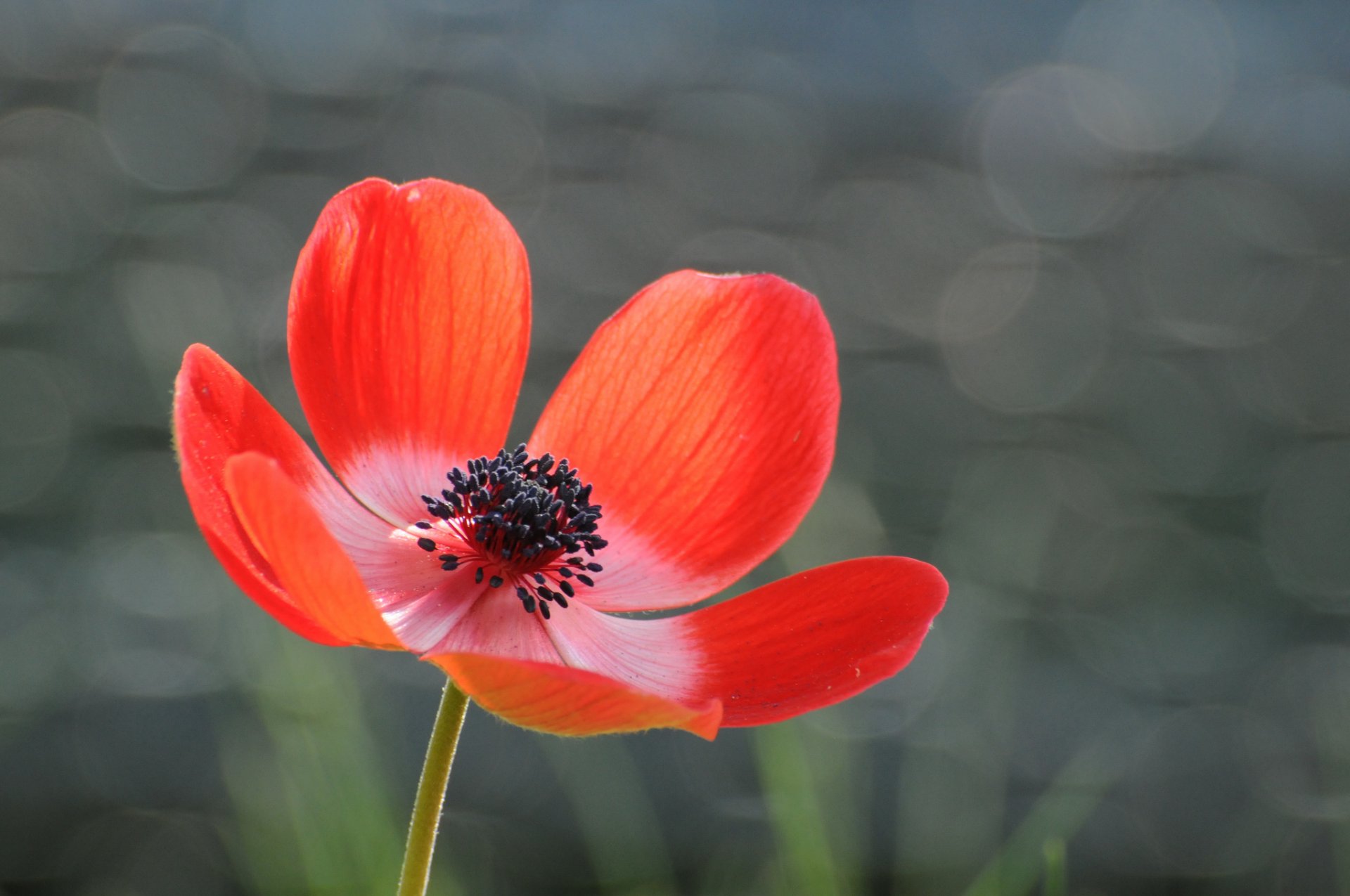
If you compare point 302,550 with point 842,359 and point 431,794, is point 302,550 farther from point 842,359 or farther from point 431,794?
point 842,359

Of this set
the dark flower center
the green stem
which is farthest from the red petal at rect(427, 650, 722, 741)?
the dark flower center

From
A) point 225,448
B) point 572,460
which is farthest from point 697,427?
point 225,448

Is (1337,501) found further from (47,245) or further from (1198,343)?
(47,245)

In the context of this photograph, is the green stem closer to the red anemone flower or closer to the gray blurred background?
the red anemone flower

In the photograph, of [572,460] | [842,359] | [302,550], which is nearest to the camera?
[302,550]

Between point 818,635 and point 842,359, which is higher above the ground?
point 818,635

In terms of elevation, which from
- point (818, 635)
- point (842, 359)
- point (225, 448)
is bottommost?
point (842, 359)
